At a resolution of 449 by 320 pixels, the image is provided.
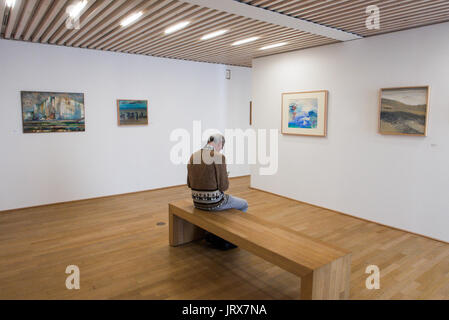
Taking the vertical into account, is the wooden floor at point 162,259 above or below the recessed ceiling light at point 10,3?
below

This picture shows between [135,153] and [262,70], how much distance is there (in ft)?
10.2

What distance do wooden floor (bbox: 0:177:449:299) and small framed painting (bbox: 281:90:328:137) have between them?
1.47 meters

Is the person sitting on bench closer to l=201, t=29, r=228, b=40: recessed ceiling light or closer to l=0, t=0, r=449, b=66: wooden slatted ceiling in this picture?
l=0, t=0, r=449, b=66: wooden slatted ceiling

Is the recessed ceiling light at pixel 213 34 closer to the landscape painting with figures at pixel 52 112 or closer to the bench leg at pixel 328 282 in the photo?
the landscape painting with figures at pixel 52 112

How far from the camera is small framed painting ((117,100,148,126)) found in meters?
6.23

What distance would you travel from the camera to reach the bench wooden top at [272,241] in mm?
2428

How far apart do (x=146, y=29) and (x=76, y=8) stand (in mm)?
1048

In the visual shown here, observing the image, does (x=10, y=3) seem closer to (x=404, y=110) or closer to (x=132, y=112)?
(x=132, y=112)

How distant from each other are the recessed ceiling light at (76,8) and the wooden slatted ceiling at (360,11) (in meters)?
1.80

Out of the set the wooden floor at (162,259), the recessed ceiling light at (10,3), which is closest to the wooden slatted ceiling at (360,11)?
the recessed ceiling light at (10,3)

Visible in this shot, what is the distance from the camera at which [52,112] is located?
552 centimetres

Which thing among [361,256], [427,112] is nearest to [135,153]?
[361,256]

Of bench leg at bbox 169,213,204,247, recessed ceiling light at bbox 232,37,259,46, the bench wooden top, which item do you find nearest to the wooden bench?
the bench wooden top

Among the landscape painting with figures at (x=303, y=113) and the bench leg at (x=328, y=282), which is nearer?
the bench leg at (x=328, y=282)
